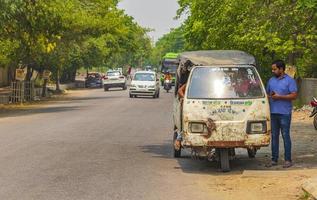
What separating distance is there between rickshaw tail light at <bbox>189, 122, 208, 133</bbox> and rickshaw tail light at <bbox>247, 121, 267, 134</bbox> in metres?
0.74

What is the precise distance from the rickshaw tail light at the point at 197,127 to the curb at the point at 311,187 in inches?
83.0

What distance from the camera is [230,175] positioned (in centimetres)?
1025

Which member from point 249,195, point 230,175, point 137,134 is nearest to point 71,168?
point 230,175

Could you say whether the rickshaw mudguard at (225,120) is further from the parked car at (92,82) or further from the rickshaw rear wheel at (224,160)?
the parked car at (92,82)

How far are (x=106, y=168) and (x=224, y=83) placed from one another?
2.57 m

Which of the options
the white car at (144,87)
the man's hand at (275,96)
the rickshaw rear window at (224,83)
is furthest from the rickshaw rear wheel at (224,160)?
the white car at (144,87)

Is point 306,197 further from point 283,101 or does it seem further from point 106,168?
point 106,168

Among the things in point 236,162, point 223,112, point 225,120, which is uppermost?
point 223,112

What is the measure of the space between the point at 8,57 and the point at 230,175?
24321 millimetres

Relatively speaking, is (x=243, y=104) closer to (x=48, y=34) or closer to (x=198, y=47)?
(x=48, y=34)

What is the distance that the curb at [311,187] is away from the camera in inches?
314

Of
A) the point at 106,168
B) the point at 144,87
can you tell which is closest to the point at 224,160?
the point at 106,168

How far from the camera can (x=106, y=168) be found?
1070 cm

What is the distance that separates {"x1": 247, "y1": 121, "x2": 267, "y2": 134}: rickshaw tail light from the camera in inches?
409
